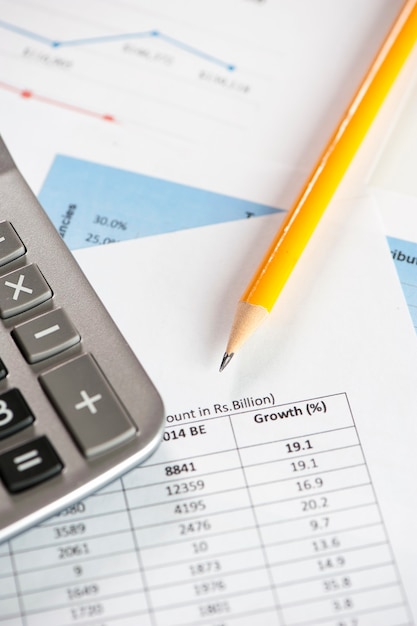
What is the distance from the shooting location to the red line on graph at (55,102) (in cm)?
43

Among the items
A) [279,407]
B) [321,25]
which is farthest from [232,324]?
[321,25]

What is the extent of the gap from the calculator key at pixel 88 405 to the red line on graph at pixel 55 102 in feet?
0.60

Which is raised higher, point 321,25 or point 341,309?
point 321,25

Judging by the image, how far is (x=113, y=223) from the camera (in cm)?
40

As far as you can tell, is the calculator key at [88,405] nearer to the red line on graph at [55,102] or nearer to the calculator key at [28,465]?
the calculator key at [28,465]

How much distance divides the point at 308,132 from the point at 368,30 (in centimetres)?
9

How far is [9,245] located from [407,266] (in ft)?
0.63

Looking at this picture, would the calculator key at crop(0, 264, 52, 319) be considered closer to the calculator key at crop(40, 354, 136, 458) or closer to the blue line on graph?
the calculator key at crop(40, 354, 136, 458)

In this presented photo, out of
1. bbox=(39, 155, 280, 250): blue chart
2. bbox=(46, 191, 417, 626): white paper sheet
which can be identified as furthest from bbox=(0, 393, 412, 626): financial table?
bbox=(39, 155, 280, 250): blue chart

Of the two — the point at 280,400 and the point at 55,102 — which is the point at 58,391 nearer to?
the point at 280,400

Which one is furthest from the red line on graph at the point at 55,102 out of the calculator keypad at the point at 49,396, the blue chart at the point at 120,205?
the calculator keypad at the point at 49,396

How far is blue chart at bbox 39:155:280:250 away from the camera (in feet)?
1.29

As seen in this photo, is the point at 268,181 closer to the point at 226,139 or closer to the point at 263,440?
the point at 226,139

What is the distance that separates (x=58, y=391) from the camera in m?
0.30
